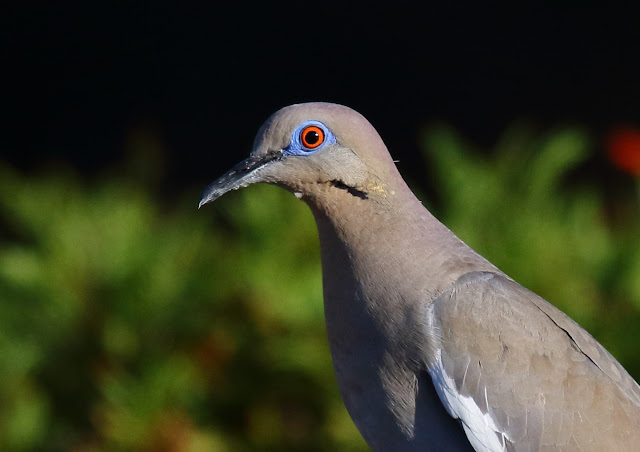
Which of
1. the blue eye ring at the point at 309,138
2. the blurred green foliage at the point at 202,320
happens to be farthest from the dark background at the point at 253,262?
the blue eye ring at the point at 309,138

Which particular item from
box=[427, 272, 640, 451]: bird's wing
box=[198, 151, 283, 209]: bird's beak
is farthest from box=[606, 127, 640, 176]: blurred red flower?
box=[198, 151, 283, 209]: bird's beak

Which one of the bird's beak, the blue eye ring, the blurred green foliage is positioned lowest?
the blurred green foliage

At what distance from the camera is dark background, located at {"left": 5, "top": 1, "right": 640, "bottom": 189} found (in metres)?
6.71

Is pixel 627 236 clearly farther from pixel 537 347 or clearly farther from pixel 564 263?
pixel 537 347

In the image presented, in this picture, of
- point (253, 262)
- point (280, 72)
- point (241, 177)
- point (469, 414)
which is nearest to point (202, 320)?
point (253, 262)

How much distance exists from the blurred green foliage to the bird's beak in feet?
5.87

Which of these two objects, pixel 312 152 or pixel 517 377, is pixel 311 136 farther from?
pixel 517 377

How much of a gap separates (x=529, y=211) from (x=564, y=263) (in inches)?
12.2

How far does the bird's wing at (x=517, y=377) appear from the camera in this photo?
7.53ft

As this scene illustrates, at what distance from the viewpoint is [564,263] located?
14.0 ft

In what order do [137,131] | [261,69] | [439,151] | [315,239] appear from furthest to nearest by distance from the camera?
[261,69], [137,131], [439,151], [315,239]

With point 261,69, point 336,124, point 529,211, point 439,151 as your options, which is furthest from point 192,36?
Answer: point 336,124

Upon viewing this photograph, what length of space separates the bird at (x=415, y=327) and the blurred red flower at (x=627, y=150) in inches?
130

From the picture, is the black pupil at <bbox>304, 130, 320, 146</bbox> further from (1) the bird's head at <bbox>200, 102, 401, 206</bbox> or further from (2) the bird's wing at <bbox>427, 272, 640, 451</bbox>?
(2) the bird's wing at <bbox>427, 272, 640, 451</bbox>
